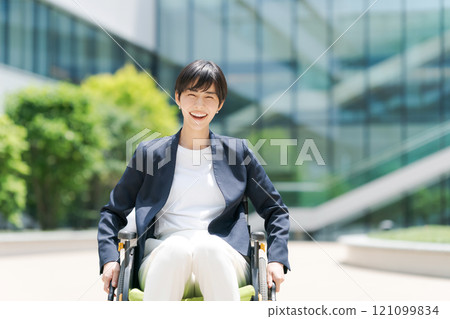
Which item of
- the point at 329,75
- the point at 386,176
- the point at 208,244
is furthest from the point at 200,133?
the point at 329,75

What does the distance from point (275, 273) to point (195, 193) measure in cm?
38

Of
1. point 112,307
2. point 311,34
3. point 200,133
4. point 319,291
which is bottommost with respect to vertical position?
point 319,291

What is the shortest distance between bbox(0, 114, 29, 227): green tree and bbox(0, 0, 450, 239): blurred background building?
3.03 metres

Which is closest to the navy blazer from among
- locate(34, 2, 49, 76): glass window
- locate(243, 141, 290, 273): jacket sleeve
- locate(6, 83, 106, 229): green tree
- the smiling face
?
locate(243, 141, 290, 273): jacket sleeve

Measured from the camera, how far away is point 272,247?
194 centimetres

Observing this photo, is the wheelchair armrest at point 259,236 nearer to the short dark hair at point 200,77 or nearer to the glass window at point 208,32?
the short dark hair at point 200,77

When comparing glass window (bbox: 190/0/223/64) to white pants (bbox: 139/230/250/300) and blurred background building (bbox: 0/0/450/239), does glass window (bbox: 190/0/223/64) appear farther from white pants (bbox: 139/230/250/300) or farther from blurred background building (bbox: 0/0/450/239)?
white pants (bbox: 139/230/250/300)

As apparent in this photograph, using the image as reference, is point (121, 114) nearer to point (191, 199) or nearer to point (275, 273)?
point (191, 199)

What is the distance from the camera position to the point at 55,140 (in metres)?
9.19

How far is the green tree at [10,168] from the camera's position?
8.12 metres

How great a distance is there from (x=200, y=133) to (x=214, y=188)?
0.66ft

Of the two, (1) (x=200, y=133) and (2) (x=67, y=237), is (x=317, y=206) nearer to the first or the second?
(2) (x=67, y=237)

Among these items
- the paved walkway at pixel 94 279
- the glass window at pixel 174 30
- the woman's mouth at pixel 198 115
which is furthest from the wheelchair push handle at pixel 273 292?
the glass window at pixel 174 30

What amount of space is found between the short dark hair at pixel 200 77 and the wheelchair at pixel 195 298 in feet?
1.68
